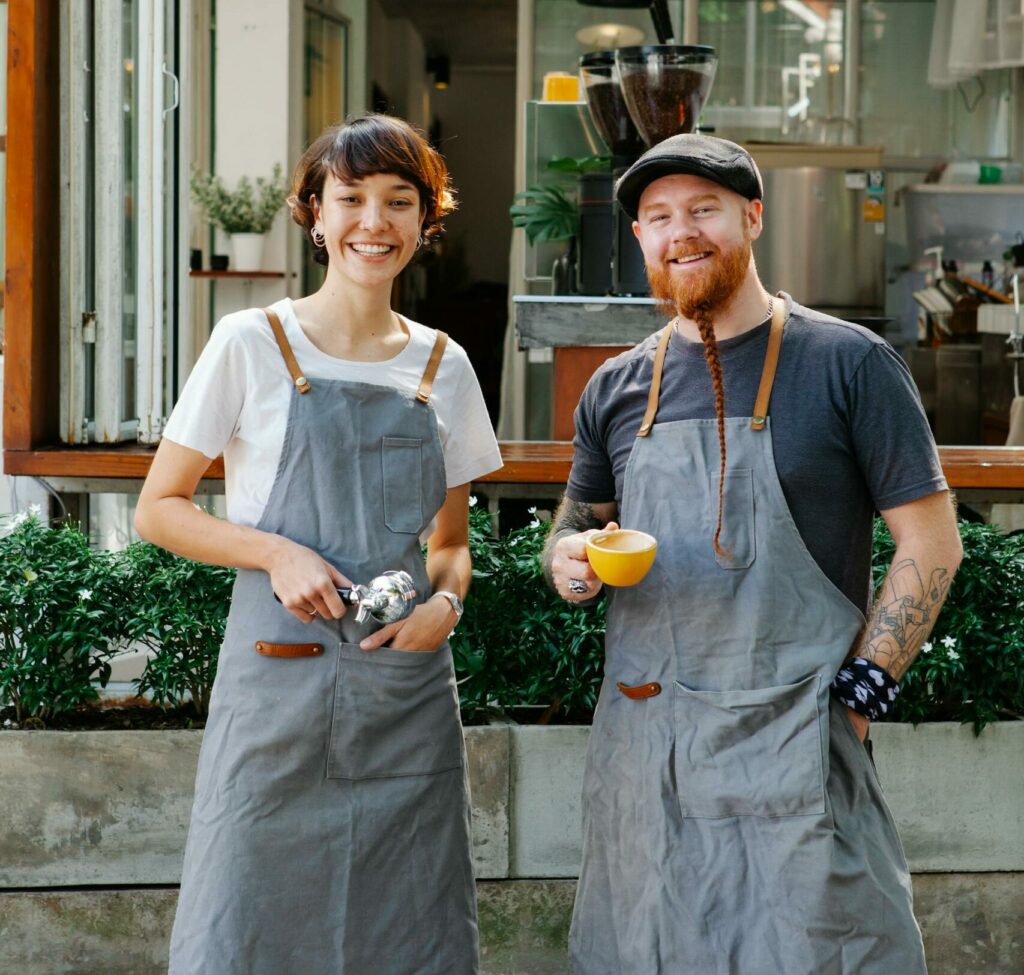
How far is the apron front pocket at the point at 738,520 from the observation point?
2.08 m

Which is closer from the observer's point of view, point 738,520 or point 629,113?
point 738,520

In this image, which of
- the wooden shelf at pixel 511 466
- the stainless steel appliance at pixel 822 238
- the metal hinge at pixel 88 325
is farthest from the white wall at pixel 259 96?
the wooden shelf at pixel 511 466

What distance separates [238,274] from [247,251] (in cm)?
19

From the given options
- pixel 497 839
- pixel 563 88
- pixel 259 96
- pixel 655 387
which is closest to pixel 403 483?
pixel 655 387

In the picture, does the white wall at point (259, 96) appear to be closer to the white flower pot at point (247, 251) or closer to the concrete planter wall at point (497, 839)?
the white flower pot at point (247, 251)

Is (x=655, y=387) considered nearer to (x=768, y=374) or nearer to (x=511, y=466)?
(x=768, y=374)

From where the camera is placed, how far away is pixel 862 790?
207 cm

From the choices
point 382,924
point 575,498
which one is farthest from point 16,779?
point 575,498

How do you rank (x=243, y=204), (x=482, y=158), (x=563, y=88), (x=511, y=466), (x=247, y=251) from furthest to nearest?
(x=482, y=158)
(x=247, y=251)
(x=243, y=204)
(x=563, y=88)
(x=511, y=466)

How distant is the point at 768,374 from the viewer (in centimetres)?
209

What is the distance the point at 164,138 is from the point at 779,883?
2.99 m

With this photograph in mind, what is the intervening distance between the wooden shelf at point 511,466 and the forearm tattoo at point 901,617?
5.44 ft

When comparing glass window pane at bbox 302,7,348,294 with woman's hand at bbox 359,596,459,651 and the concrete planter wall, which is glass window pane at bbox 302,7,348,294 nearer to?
the concrete planter wall

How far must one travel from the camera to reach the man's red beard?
81.9 inches
